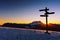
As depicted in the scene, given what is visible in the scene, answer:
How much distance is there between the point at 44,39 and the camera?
23656 millimetres

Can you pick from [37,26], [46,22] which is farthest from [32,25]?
[46,22]

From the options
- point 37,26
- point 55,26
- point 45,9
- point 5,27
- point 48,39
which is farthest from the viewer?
point 5,27

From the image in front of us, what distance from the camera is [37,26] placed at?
38.7 meters

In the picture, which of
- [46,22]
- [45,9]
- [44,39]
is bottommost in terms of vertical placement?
[44,39]

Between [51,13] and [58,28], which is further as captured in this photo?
[58,28]

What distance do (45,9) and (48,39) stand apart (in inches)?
251

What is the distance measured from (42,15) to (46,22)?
4.45ft

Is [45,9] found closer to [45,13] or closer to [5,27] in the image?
[45,13]

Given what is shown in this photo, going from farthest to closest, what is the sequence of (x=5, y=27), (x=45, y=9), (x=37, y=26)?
(x=5, y=27), (x=37, y=26), (x=45, y=9)

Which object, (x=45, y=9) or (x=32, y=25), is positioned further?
(x=32, y=25)

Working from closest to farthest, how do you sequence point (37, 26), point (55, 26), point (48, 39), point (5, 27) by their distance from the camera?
1. point (48, 39)
2. point (55, 26)
3. point (37, 26)
4. point (5, 27)

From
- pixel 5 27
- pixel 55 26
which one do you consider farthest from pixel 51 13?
pixel 5 27

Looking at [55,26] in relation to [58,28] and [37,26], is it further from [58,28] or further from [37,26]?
[37,26]

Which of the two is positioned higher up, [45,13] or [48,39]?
[45,13]
